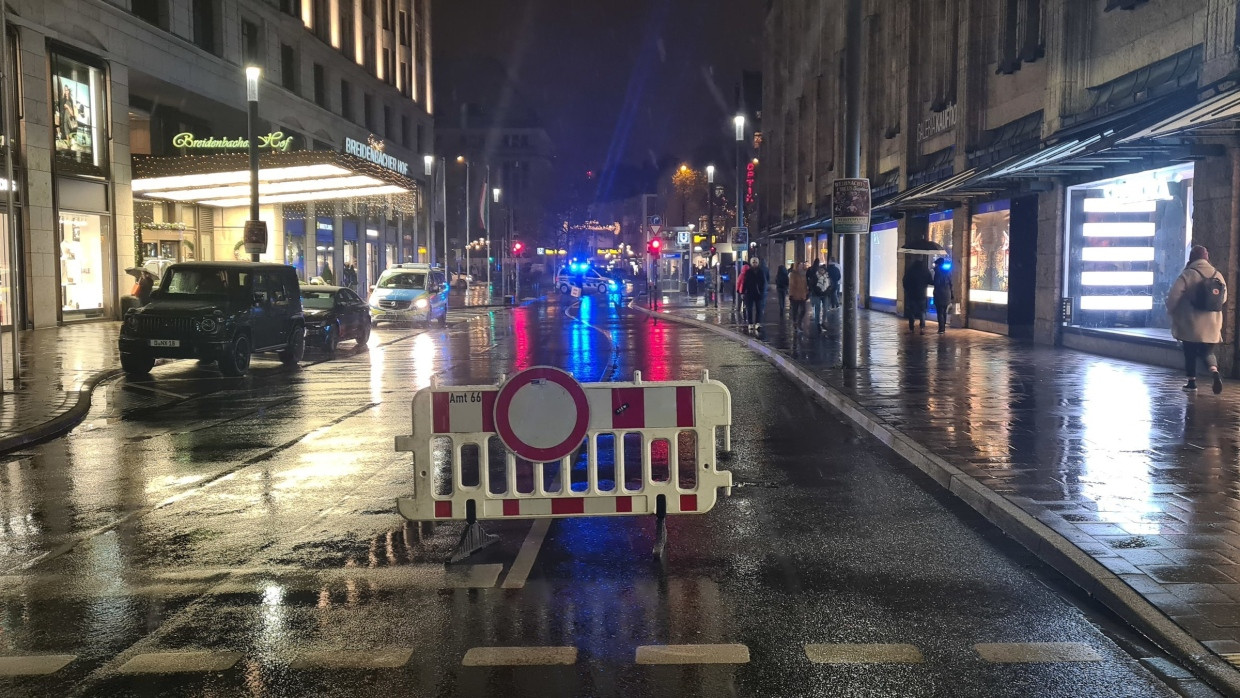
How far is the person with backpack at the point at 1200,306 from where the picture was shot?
1280 centimetres

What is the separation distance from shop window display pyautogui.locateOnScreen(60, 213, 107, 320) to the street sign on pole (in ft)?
69.2

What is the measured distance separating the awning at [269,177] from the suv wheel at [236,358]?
11.4 meters

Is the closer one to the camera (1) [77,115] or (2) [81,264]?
(1) [77,115]

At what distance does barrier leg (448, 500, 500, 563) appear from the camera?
634cm

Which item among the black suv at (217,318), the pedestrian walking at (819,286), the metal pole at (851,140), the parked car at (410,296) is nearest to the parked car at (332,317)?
the black suv at (217,318)

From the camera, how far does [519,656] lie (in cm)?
470

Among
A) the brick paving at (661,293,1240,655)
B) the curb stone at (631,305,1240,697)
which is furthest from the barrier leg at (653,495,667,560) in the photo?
the brick paving at (661,293,1240,655)

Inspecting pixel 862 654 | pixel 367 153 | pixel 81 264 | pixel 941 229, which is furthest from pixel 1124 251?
pixel 367 153

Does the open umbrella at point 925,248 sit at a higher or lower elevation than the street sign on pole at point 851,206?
lower

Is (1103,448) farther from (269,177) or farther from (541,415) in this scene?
(269,177)

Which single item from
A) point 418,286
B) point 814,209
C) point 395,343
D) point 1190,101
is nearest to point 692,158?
point 814,209

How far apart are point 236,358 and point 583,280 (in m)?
51.6

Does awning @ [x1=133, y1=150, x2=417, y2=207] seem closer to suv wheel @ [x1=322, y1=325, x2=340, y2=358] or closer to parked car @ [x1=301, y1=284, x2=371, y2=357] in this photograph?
parked car @ [x1=301, y1=284, x2=371, y2=357]

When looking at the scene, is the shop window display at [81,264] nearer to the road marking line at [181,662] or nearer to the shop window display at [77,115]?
the shop window display at [77,115]
